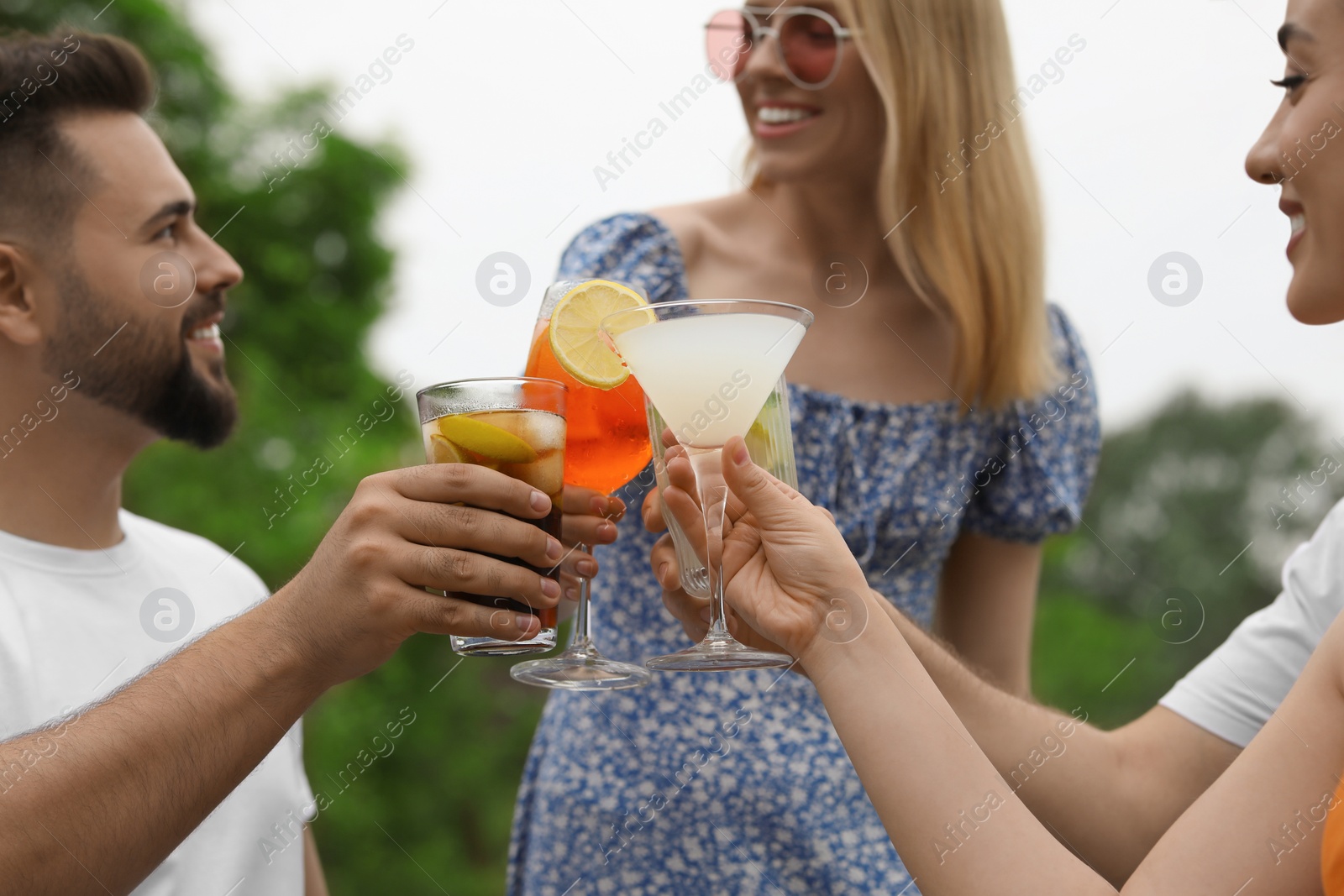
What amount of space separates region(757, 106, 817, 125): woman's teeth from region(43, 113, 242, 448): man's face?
1.58 metres

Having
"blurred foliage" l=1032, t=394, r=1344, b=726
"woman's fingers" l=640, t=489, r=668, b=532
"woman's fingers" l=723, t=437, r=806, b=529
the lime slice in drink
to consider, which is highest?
the lime slice in drink

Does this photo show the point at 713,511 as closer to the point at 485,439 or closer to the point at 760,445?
the point at 760,445

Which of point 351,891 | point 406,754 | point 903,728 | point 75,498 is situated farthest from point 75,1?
point 903,728

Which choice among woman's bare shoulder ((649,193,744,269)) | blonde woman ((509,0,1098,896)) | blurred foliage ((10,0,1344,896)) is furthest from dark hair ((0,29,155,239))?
blurred foliage ((10,0,1344,896))

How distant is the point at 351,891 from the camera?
14312mm

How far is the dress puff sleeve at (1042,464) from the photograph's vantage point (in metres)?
3.05

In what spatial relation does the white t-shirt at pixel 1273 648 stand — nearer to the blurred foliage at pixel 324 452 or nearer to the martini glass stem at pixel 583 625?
the martini glass stem at pixel 583 625

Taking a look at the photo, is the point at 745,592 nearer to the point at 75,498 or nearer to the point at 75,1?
the point at 75,498

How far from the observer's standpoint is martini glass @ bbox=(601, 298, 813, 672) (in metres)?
1.99

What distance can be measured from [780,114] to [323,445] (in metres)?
11.7

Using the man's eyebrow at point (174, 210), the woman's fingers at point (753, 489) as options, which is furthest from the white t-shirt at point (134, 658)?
the woman's fingers at point (753, 489)

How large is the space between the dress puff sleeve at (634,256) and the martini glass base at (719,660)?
119 centimetres

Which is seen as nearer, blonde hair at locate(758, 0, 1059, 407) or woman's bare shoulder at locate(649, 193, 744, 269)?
blonde hair at locate(758, 0, 1059, 407)

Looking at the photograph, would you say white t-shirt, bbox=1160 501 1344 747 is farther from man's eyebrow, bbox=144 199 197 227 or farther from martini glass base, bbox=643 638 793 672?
man's eyebrow, bbox=144 199 197 227
